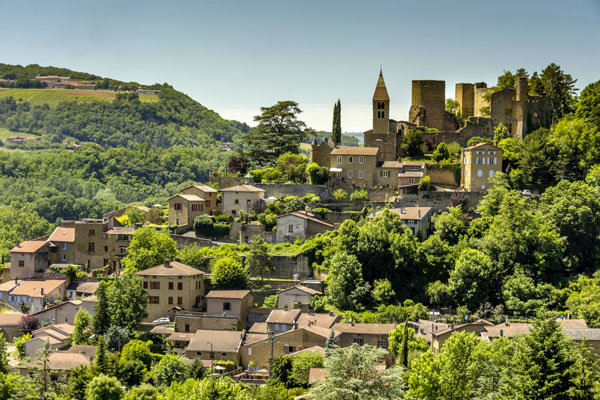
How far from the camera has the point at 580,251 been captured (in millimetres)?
58469

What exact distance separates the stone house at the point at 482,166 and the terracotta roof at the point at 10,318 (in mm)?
31439

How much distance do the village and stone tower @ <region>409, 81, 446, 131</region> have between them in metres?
0.08

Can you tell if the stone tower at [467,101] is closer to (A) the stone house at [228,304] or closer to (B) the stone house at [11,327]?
(A) the stone house at [228,304]

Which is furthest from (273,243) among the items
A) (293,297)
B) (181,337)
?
(181,337)

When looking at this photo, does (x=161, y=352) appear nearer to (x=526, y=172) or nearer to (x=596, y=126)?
(x=526, y=172)

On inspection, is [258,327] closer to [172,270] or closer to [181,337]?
[181,337]

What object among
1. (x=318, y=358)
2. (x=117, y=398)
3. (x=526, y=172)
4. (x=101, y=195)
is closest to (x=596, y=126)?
(x=526, y=172)

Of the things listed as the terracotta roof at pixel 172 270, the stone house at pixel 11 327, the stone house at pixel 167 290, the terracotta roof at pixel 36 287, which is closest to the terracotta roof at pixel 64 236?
the terracotta roof at pixel 36 287

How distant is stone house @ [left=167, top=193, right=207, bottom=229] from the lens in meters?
65.1

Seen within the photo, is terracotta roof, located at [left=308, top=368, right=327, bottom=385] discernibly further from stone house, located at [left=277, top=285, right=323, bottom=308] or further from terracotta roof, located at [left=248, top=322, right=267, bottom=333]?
stone house, located at [left=277, top=285, right=323, bottom=308]

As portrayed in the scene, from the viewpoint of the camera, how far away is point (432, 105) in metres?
73.4

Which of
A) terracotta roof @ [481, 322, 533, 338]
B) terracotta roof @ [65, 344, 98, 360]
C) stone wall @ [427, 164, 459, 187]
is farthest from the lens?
stone wall @ [427, 164, 459, 187]

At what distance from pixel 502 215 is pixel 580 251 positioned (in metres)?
5.59

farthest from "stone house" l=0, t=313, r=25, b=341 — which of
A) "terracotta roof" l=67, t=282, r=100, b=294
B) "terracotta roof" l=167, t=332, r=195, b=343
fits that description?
"terracotta roof" l=167, t=332, r=195, b=343
